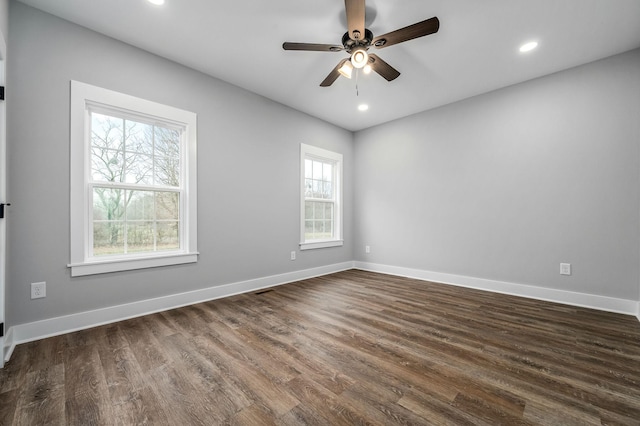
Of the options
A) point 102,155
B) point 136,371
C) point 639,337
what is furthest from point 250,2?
point 639,337

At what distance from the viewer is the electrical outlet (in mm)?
2182

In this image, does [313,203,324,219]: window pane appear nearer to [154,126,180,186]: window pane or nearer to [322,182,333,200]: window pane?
[322,182,333,200]: window pane

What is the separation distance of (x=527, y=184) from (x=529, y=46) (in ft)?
5.31

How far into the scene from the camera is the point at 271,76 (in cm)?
330

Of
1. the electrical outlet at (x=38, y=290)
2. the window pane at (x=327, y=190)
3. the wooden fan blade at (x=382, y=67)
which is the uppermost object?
the wooden fan blade at (x=382, y=67)

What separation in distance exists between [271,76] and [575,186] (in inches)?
154

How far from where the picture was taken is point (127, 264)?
2619 millimetres

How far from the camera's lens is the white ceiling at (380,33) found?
222 cm

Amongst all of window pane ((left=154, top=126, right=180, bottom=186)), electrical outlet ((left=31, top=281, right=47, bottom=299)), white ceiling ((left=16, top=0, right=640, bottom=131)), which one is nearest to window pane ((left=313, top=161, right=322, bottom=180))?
white ceiling ((left=16, top=0, right=640, bottom=131))

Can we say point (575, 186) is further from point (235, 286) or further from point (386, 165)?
point (235, 286)

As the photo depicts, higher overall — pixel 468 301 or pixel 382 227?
pixel 382 227

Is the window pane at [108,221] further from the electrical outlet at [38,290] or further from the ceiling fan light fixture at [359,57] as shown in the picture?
the ceiling fan light fixture at [359,57]

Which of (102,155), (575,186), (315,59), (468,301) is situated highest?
(315,59)

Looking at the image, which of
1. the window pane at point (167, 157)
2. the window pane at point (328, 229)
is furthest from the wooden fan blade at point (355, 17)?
the window pane at point (328, 229)
